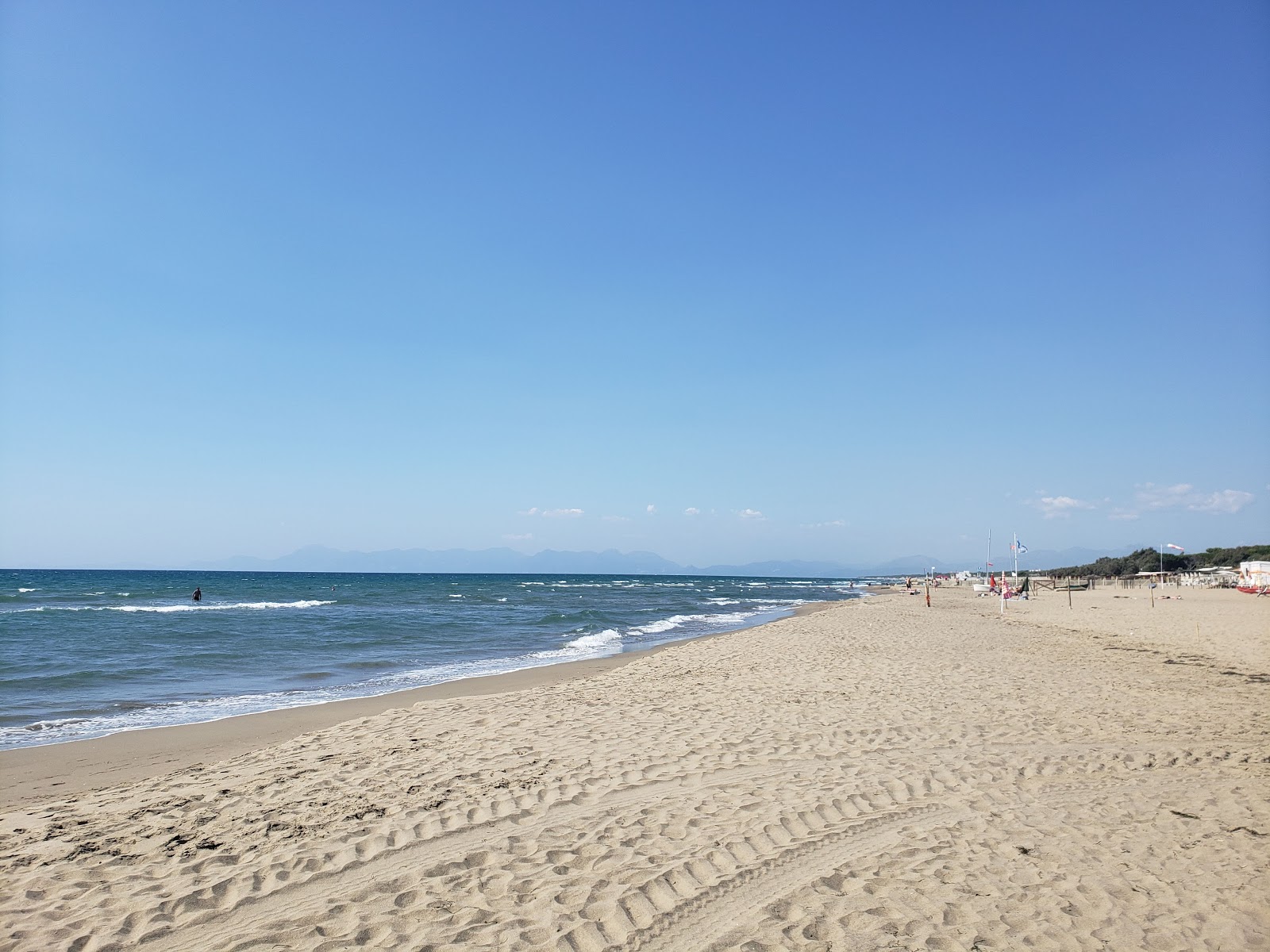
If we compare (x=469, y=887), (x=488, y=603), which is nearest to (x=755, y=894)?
(x=469, y=887)

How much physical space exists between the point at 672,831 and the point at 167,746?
7.60 metres

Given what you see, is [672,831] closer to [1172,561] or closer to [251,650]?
[251,650]

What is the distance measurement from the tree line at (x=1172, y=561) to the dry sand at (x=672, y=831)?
82.7 metres

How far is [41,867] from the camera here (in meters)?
4.94

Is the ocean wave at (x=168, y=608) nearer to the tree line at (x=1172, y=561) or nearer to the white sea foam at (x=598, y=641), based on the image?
the white sea foam at (x=598, y=641)

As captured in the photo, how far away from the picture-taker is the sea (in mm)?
12195

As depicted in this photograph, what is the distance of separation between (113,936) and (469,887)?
198 centimetres

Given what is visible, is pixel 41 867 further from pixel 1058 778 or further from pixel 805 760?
pixel 1058 778

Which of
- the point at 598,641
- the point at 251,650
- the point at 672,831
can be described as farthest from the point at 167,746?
the point at 598,641

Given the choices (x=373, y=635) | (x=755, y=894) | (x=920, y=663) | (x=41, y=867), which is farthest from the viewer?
(x=373, y=635)

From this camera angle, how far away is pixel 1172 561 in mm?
78500

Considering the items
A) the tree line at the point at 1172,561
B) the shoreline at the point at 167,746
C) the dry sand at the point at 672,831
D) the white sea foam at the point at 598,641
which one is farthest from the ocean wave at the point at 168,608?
the tree line at the point at 1172,561

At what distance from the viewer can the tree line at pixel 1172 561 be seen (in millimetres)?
75812

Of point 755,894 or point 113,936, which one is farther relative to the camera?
point 755,894
